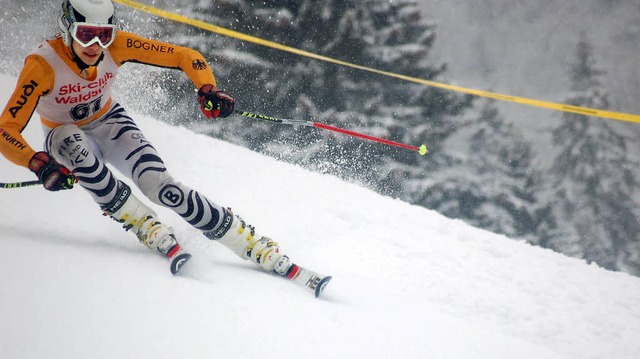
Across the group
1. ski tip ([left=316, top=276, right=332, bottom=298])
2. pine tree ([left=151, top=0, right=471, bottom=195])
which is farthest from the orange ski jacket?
pine tree ([left=151, top=0, right=471, bottom=195])

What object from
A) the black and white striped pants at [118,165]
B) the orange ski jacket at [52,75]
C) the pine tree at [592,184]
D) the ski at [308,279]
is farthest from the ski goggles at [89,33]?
the pine tree at [592,184]

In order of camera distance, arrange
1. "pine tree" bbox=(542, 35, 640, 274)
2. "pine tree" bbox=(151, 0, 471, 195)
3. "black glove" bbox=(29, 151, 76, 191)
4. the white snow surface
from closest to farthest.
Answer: the white snow surface → "black glove" bbox=(29, 151, 76, 191) → "pine tree" bbox=(151, 0, 471, 195) → "pine tree" bbox=(542, 35, 640, 274)

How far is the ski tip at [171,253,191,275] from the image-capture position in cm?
270

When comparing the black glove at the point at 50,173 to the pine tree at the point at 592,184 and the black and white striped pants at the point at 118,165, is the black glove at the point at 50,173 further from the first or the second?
the pine tree at the point at 592,184

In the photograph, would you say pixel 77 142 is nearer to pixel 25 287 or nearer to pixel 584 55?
pixel 25 287

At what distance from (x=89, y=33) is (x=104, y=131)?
65cm

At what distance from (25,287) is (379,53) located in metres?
10.4

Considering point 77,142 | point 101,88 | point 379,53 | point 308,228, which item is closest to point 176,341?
point 77,142

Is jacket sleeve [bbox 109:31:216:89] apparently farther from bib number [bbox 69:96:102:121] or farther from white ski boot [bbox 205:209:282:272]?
white ski boot [bbox 205:209:282:272]

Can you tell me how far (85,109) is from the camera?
301cm

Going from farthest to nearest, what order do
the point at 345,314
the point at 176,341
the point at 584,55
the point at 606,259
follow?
1. the point at 606,259
2. the point at 584,55
3. the point at 345,314
4. the point at 176,341

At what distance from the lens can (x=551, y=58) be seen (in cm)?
1197

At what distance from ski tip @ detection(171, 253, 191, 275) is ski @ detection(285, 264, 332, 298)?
24.6 inches

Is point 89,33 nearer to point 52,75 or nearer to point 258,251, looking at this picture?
point 52,75
